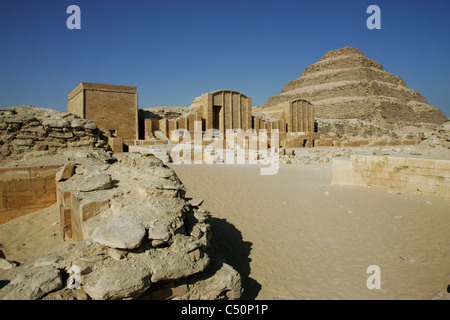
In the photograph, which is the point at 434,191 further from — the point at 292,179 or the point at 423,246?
the point at 292,179

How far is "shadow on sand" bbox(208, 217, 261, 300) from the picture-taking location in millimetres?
3586

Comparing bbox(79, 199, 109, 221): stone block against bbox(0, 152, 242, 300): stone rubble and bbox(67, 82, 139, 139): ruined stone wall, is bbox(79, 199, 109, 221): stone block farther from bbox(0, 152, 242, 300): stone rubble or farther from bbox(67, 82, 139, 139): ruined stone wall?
bbox(67, 82, 139, 139): ruined stone wall

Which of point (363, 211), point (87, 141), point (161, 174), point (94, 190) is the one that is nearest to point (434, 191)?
point (363, 211)

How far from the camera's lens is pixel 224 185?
846 centimetres

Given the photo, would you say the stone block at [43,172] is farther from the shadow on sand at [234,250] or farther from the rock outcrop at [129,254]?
the shadow on sand at [234,250]

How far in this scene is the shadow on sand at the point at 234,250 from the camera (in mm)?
3586

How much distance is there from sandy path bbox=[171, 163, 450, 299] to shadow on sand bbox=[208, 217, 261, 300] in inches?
0.6

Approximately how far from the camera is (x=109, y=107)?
22125mm

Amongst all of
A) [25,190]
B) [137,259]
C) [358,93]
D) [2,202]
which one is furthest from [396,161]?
[358,93]

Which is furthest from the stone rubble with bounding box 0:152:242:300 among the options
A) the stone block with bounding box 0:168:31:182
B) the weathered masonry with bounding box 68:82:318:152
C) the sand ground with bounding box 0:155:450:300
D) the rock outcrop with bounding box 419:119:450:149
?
the weathered masonry with bounding box 68:82:318:152

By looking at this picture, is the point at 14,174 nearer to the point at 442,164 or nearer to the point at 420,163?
the point at 420,163

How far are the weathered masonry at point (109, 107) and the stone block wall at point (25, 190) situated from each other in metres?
15.6

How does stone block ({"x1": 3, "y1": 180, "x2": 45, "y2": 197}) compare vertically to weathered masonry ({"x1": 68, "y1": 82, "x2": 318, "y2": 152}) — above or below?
below

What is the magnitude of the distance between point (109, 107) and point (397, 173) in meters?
21.5
